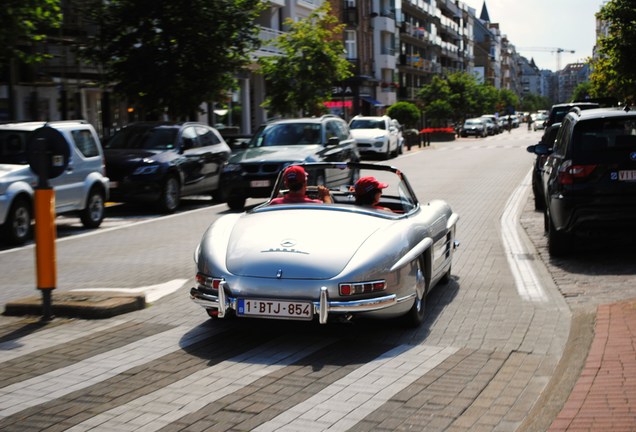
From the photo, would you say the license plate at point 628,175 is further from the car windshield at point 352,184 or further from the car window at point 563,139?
the car windshield at point 352,184

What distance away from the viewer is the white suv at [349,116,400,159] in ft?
132

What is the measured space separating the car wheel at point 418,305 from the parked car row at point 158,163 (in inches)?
315

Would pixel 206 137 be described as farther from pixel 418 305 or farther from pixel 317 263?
pixel 317 263

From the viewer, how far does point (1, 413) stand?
17.3 ft

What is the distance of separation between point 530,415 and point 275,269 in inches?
90.0

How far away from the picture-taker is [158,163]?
18797 millimetres

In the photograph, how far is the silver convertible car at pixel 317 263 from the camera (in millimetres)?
6609

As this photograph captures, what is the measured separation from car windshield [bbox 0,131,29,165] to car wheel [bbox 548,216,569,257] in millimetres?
7969

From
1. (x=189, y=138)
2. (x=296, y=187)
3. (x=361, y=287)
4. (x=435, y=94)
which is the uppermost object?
(x=435, y=94)

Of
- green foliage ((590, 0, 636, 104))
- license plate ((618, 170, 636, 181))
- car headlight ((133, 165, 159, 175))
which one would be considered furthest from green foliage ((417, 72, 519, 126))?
license plate ((618, 170, 636, 181))

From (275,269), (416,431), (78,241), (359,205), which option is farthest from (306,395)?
(78,241)

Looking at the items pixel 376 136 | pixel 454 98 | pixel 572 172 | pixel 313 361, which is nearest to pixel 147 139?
pixel 572 172

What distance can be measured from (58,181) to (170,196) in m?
3.89

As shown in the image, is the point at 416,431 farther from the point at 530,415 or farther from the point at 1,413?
the point at 1,413
